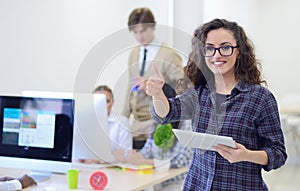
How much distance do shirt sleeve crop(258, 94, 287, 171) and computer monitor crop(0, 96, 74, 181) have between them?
3.33 ft

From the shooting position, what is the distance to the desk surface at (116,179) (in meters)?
2.16

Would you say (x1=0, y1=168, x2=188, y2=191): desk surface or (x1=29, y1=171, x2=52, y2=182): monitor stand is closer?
(x1=0, y1=168, x2=188, y2=191): desk surface

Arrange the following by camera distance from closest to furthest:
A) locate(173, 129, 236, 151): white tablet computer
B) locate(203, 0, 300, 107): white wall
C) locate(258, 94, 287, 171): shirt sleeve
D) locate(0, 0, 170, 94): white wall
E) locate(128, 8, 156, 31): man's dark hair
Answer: locate(173, 129, 236, 151): white tablet computer < locate(258, 94, 287, 171): shirt sleeve < locate(128, 8, 156, 31): man's dark hair < locate(203, 0, 300, 107): white wall < locate(0, 0, 170, 94): white wall

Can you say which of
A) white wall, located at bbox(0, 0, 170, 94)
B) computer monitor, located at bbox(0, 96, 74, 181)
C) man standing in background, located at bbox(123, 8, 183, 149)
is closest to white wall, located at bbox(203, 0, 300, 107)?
white wall, located at bbox(0, 0, 170, 94)

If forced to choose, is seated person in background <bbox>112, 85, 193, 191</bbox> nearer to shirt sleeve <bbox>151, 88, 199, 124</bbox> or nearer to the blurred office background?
shirt sleeve <bbox>151, 88, 199, 124</bbox>

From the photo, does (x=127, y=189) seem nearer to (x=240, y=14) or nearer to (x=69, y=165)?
(x=69, y=165)

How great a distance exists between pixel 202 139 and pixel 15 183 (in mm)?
984

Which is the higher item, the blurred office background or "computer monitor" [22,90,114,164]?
the blurred office background

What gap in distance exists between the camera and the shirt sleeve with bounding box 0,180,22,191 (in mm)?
1991

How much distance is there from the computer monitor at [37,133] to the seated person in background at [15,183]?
0.14m

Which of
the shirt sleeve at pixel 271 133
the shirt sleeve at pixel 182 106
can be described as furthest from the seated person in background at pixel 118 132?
the shirt sleeve at pixel 271 133

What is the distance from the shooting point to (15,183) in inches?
81.5

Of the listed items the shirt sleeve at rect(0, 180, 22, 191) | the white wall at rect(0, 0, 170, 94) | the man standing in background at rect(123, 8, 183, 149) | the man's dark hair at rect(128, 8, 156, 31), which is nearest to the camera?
the man standing in background at rect(123, 8, 183, 149)

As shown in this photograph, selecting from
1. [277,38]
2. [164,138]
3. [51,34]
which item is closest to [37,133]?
[164,138]
